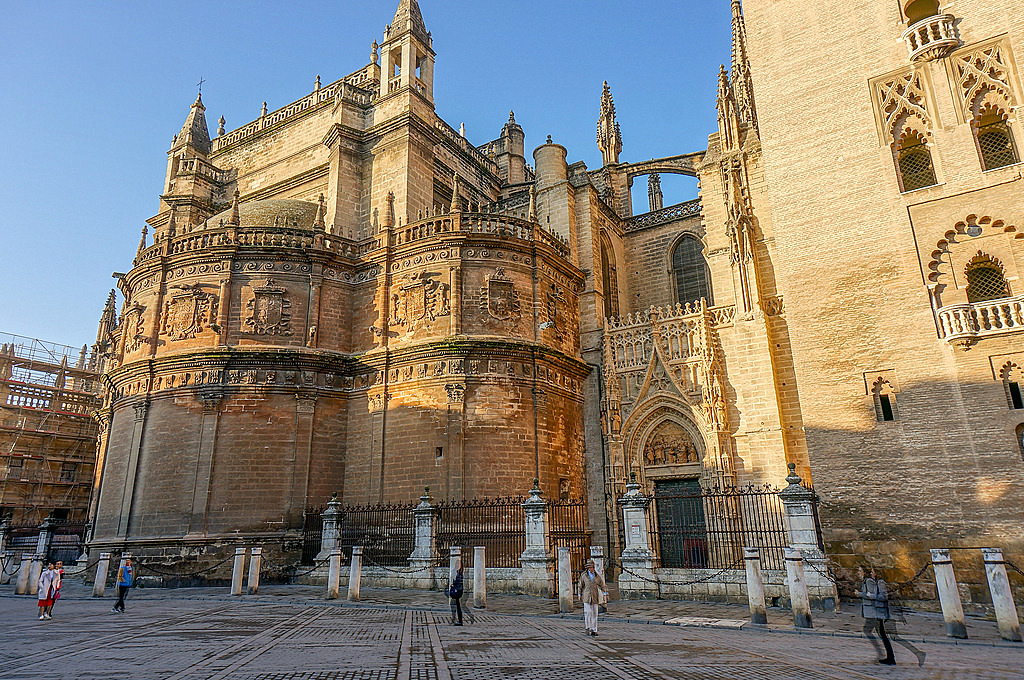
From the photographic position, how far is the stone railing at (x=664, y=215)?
2591cm

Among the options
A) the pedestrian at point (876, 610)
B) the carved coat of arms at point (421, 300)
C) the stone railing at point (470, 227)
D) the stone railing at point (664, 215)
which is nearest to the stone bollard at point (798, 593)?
the pedestrian at point (876, 610)

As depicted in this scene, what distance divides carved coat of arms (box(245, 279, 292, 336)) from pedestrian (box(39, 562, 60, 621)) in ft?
32.0

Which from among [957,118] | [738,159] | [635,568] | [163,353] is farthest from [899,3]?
[163,353]

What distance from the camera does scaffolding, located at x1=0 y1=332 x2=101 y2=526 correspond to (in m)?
32.4

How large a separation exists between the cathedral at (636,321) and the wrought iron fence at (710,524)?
0.86 meters

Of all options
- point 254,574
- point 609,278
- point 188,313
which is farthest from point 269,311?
point 609,278

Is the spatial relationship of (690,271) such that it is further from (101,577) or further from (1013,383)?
(101,577)

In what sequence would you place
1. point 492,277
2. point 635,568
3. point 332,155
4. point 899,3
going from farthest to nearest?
point 332,155
point 492,277
point 899,3
point 635,568

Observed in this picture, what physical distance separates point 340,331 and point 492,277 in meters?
5.68

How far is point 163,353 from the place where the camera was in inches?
824

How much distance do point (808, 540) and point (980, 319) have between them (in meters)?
6.48

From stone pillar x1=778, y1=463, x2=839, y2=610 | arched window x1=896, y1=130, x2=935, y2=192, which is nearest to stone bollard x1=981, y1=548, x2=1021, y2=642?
stone pillar x1=778, y1=463, x2=839, y2=610

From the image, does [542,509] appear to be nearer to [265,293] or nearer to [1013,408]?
[1013,408]

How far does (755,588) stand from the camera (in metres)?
11.1
